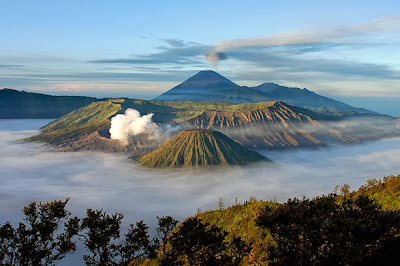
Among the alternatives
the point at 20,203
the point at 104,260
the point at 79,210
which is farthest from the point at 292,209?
the point at 20,203

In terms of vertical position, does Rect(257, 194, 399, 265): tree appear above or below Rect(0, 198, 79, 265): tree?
above

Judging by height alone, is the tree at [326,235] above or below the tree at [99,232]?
above

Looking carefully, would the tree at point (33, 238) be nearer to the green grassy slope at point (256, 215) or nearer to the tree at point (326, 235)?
the green grassy slope at point (256, 215)

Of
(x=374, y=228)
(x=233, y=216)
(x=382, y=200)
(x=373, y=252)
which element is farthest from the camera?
(x=233, y=216)

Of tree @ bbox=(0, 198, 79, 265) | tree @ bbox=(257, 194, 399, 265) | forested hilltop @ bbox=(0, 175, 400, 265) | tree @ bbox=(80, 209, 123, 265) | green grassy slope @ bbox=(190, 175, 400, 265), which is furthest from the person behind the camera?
green grassy slope @ bbox=(190, 175, 400, 265)

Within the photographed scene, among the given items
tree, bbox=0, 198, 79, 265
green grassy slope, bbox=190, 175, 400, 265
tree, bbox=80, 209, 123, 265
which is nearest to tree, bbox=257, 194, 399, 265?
green grassy slope, bbox=190, 175, 400, 265

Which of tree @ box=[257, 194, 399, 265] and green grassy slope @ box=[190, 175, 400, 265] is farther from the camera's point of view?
green grassy slope @ box=[190, 175, 400, 265]

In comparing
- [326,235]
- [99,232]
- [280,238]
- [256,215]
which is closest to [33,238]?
[99,232]

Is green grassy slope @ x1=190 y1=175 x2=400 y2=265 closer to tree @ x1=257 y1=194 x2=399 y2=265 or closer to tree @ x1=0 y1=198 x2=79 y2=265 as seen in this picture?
tree @ x1=257 y1=194 x2=399 y2=265

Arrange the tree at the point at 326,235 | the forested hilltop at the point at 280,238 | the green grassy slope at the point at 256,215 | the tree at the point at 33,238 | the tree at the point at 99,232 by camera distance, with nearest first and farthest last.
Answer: the tree at the point at 326,235 < the forested hilltop at the point at 280,238 < the tree at the point at 33,238 < the tree at the point at 99,232 < the green grassy slope at the point at 256,215

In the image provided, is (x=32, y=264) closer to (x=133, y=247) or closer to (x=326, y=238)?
(x=133, y=247)

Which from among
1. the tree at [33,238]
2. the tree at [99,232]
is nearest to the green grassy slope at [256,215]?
the tree at [99,232]
